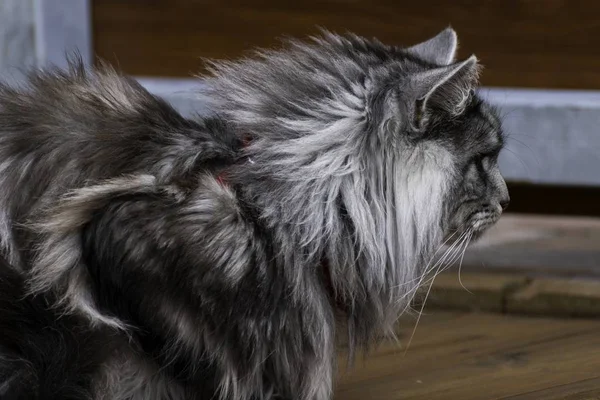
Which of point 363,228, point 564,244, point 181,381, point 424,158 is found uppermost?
point 424,158

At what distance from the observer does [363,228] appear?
208 centimetres

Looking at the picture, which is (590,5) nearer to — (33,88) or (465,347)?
(465,347)

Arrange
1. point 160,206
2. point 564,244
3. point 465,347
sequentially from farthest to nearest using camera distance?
point 564,244 < point 465,347 < point 160,206

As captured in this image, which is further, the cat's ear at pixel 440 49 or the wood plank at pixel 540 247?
the wood plank at pixel 540 247

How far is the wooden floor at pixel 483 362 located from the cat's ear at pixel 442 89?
784 millimetres

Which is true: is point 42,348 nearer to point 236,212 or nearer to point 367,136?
point 236,212

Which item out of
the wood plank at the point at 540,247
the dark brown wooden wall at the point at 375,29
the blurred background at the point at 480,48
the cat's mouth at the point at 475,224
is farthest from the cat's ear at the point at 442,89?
the dark brown wooden wall at the point at 375,29

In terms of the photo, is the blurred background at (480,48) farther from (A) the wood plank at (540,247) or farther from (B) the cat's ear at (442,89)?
(B) the cat's ear at (442,89)

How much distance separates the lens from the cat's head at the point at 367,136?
2049 millimetres

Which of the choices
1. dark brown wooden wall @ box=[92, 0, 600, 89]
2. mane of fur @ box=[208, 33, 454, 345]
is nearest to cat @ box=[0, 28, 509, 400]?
mane of fur @ box=[208, 33, 454, 345]

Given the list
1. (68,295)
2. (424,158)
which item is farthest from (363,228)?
(68,295)

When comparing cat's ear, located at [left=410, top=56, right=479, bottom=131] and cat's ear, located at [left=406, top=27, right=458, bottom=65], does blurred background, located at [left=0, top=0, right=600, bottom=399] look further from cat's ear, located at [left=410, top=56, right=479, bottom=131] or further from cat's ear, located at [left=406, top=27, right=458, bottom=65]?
cat's ear, located at [left=410, top=56, right=479, bottom=131]

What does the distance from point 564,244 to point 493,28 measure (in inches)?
35.8

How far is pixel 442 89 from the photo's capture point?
2061 mm
